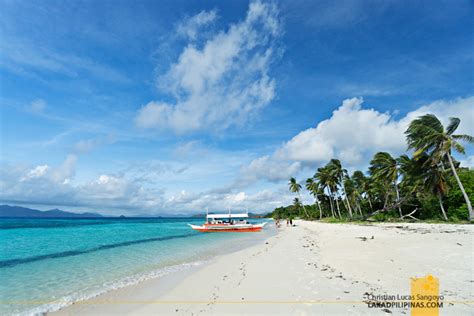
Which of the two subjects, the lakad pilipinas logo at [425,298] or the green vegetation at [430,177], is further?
the green vegetation at [430,177]

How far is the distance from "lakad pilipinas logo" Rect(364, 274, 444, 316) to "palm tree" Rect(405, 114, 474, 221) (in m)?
22.6

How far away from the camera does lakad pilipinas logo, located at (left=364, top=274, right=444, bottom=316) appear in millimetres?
5180

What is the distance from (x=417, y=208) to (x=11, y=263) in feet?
143

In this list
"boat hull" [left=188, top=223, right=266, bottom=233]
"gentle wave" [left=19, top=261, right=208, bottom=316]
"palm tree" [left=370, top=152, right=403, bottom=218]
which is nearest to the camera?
"gentle wave" [left=19, top=261, right=208, bottom=316]

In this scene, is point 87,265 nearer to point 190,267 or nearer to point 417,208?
point 190,267

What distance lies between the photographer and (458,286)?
20.3 ft

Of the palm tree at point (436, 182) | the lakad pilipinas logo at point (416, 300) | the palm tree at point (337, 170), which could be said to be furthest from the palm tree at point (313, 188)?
the lakad pilipinas logo at point (416, 300)

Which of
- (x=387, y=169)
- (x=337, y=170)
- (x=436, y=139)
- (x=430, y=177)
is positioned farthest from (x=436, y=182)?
(x=337, y=170)

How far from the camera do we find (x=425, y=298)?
5551 millimetres

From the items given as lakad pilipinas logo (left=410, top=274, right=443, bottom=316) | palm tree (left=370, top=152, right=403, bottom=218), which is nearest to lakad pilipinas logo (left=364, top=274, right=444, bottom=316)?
lakad pilipinas logo (left=410, top=274, right=443, bottom=316)

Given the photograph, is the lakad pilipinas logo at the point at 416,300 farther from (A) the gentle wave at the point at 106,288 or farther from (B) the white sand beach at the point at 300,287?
(A) the gentle wave at the point at 106,288

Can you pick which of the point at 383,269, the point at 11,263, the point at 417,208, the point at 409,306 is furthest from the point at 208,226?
the point at 409,306

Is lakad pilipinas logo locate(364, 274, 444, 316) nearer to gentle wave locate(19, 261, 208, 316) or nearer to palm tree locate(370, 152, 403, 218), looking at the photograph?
gentle wave locate(19, 261, 208, 316)

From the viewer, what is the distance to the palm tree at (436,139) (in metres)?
→ 22.8
